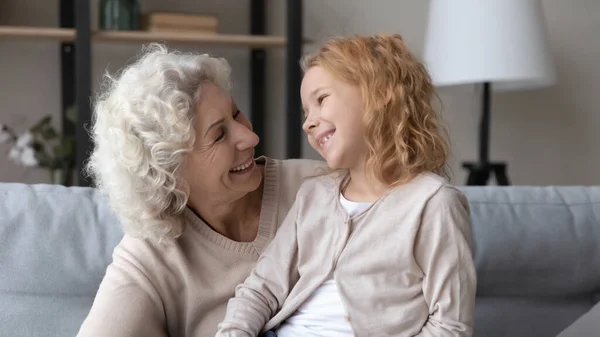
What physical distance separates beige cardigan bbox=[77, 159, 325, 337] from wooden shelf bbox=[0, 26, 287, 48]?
1282 millimetres

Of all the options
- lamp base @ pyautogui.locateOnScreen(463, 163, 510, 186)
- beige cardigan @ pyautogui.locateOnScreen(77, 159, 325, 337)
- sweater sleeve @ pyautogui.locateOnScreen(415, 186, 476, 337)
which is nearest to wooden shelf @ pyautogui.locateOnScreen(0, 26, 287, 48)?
lamp base @ pyautogui.locateOnScreen(463, 163, 510, 186)

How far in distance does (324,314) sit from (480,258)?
53cm

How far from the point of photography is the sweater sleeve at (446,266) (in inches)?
46.8

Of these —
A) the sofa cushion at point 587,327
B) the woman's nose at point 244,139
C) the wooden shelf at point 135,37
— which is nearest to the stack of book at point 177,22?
the wooden shelf at point 135,37

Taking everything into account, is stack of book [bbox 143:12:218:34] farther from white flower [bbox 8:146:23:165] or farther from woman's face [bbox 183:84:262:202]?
woman's face [bbox 183:84:262:202]

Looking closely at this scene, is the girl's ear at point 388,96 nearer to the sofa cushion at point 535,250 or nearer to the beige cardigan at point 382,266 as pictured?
the beige cardigan at point 382,266

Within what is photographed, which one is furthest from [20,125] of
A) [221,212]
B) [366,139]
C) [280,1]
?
[366,139]

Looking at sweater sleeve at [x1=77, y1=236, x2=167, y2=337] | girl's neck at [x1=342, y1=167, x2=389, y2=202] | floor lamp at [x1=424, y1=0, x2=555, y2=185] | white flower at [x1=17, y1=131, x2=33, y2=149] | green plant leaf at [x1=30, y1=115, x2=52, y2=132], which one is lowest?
sweater sleeve at [x1=77, y1=236, x2=167, y2=337]

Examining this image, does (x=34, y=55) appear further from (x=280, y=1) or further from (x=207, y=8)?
(x=280, y=1)

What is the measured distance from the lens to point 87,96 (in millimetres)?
2512

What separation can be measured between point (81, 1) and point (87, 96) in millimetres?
332

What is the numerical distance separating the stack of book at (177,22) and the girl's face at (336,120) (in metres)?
1.51

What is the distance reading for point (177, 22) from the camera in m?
2.72

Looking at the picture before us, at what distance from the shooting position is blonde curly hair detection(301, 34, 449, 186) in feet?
4.25
